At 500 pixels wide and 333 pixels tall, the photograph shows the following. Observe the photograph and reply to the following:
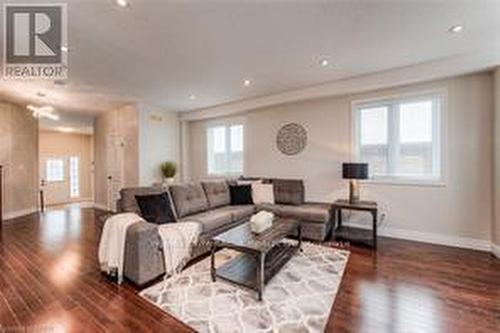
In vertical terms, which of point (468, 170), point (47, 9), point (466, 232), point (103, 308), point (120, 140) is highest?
point (47, 9)

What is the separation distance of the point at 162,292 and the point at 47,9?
9.78 feet

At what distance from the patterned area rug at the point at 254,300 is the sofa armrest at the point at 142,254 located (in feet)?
0.54

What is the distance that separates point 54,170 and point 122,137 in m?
5.20

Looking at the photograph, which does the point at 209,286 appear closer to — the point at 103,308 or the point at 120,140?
the point at 103,308

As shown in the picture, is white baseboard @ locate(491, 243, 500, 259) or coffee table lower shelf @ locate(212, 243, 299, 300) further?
white baseboard @ locate(491, 243, 500, 259)

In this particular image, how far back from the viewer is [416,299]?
247 cm

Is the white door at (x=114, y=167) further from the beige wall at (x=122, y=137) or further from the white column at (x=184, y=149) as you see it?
the white column at (x=184, y=149)

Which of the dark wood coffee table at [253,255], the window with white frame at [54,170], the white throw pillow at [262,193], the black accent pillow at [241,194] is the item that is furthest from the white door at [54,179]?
the dark wood coffee table at [253,255]

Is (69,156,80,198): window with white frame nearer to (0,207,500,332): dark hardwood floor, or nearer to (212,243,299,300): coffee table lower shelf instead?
(0,207,500,332): dark hardwood floor

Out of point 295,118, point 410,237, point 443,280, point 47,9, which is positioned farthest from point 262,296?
point 295,118

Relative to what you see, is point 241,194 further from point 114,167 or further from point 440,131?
point 114,167

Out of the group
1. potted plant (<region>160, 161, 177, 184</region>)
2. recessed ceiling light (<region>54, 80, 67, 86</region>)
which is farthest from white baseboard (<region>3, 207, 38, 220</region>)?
recessed ceiling light (<region>54, 80, 67, 86</region>)

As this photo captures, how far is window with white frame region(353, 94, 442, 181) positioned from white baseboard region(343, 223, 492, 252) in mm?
911

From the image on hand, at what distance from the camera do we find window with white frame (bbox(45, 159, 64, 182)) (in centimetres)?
951
